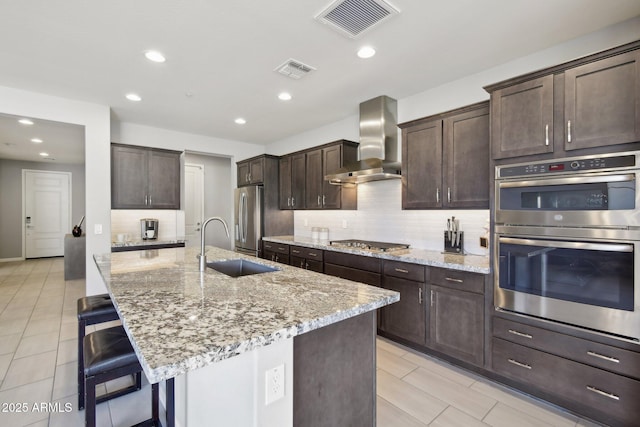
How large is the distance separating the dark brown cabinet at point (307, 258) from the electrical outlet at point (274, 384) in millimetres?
2652

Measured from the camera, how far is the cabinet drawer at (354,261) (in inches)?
123

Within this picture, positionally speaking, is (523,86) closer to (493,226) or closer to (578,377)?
(493,226)

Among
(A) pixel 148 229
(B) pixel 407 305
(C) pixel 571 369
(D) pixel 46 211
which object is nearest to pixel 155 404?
(B) pixel 407 305

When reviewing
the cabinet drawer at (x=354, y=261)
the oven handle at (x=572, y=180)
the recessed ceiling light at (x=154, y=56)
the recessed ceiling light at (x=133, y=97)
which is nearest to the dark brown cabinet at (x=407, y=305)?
the cabinet drawer at (x=354, y=261)

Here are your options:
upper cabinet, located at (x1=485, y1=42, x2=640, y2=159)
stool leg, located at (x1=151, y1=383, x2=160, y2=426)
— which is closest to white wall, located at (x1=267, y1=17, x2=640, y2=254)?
upper cabinet, located at (x1=485, y1=42, x2=640, y2=159)

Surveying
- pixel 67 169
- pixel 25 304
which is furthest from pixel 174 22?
pixel 67 169

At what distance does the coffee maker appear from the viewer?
470 centimetres

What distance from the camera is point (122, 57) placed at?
8.74ft

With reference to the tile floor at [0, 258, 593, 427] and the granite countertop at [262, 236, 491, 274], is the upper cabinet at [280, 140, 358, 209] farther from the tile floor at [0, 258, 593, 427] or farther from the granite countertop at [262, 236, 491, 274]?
the tile floor at [0, 258, 593, 427]

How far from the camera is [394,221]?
3746mm

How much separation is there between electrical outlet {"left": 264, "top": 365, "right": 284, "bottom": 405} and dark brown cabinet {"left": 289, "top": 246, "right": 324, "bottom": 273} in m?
2.65

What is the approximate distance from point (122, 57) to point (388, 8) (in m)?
2.31

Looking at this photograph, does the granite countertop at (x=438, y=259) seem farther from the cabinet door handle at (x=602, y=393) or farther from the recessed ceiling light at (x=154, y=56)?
the recessed ceiling light at (x=154, y=56)

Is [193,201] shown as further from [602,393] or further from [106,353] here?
[602,393]
